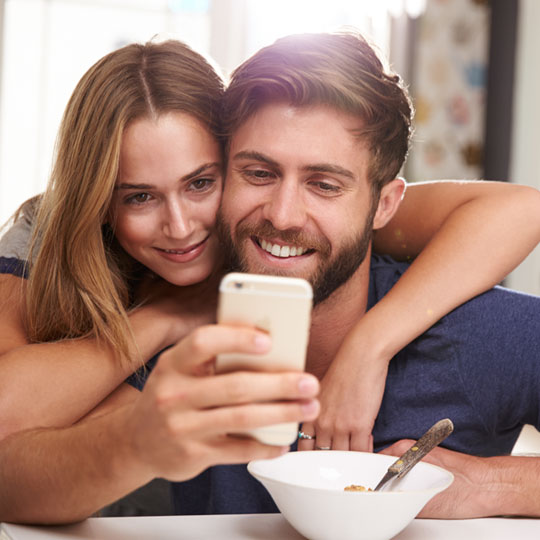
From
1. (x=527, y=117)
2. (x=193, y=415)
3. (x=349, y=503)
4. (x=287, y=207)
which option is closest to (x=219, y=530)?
(x=349, y=503)

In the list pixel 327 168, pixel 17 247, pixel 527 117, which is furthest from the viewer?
pixel 527 117

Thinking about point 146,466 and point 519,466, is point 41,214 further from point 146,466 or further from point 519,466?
point 519,466

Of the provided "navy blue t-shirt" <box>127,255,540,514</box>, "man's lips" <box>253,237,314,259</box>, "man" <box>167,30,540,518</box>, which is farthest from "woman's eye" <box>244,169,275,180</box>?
"navy blue t-shirt" <box>127,255,540,514</box>

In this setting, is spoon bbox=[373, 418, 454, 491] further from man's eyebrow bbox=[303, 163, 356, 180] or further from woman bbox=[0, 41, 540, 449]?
man's eyebrow bbox=[303, 163, 356, 180]

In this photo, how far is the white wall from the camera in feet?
10.8

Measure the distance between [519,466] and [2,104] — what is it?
2536 millimetres

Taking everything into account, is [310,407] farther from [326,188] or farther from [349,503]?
[326,188]

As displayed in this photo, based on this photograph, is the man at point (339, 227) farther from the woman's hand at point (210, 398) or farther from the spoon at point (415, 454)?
the woman's hand at point (210, 398)

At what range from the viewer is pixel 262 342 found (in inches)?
25.4

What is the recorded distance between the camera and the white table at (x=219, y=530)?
0.87 m

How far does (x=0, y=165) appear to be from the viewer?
2.98 meters

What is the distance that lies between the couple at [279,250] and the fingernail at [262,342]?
1.66 feet

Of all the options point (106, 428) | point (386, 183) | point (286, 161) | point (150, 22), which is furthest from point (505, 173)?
point (106, 428)

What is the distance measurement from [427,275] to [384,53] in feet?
5.74
